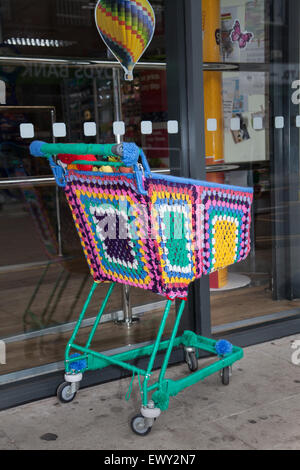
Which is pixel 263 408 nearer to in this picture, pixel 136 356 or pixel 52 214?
pixel 136 356

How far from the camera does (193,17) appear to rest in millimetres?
2857

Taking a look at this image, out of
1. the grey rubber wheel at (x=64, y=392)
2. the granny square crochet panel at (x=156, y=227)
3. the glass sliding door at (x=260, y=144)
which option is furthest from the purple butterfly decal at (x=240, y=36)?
the grey rubber wheel at (x=64, y=392)

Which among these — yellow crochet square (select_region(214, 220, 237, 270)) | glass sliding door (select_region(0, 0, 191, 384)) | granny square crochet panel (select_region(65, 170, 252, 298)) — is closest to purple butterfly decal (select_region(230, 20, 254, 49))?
glass sliding door (select_region(0, 0, 191, 384))

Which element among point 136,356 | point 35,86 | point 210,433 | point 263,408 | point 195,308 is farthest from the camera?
point 35,86

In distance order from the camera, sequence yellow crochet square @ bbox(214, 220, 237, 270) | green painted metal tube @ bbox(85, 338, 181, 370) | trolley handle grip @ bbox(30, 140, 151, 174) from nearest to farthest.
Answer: trolley handle grip @ bbox(30, 140, 151, 174)
yellow crochet square @ bbox(214, 220, 237, 270)
green painted metal tube @ bbox(85, 338, 181, 370)

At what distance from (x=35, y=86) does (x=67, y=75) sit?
0.36 metres

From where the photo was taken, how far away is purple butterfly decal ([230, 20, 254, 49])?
134 inches

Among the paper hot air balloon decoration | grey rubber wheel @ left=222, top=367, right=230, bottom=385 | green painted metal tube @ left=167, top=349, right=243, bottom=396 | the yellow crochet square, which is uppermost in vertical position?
the paper hot air balloon decoration

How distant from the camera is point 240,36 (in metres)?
3.43

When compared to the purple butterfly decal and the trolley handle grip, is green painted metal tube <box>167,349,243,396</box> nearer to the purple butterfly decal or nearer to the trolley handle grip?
the trolley handle grip

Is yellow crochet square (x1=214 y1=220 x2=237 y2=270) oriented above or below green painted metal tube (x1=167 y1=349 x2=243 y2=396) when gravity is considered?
above

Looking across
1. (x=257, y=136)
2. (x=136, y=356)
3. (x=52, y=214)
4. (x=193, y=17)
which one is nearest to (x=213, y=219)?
(x=136, y=356)

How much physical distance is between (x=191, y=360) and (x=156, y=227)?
95 centimetres

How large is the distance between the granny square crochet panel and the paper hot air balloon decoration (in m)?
0.88
